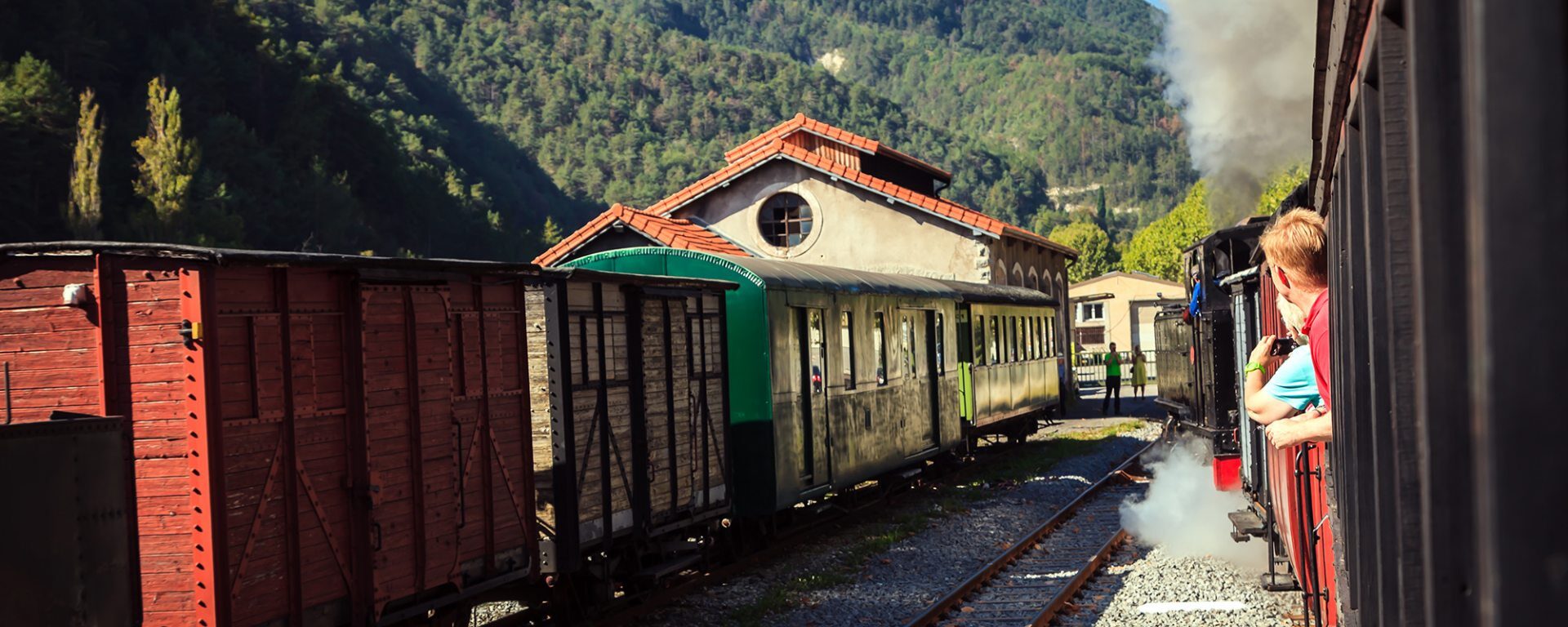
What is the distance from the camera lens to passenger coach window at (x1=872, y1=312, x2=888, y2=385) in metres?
16.4

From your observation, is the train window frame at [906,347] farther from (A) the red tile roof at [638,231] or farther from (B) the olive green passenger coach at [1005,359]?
(A) the red tile roof at [638,231]

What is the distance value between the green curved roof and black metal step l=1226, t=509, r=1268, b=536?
4770mm

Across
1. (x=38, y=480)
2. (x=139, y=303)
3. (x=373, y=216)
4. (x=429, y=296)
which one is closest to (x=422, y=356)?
(x=429, y=296)

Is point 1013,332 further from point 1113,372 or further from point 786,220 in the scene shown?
point 1113,372

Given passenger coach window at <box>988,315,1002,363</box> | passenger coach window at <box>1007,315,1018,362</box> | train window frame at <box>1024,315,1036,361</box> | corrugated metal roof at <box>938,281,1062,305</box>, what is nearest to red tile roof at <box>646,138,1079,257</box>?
corrugated metal roof at <box>938,281,1062,305</box>

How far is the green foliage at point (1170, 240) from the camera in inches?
3570

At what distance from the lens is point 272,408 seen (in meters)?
7.01

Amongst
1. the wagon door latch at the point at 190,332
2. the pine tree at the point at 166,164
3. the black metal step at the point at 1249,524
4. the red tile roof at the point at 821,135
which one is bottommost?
the black metal step at the point at 1249,524

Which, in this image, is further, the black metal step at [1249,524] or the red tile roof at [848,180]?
the red tile roof at [848,180]

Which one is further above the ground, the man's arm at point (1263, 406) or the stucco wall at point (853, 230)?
the stucco wall at point (853, 230)

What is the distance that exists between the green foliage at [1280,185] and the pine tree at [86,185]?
35691mm

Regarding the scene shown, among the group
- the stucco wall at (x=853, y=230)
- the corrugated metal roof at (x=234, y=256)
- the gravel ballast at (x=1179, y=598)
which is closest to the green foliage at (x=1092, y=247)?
the stucco wall at (x=853, y=230)

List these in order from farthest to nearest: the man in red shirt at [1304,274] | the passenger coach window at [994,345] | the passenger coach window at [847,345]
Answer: the passenger coach window at [994,345], the passenger coach window at [847,345], the man in red shirt at [1304,274]

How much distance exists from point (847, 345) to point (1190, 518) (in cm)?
423
